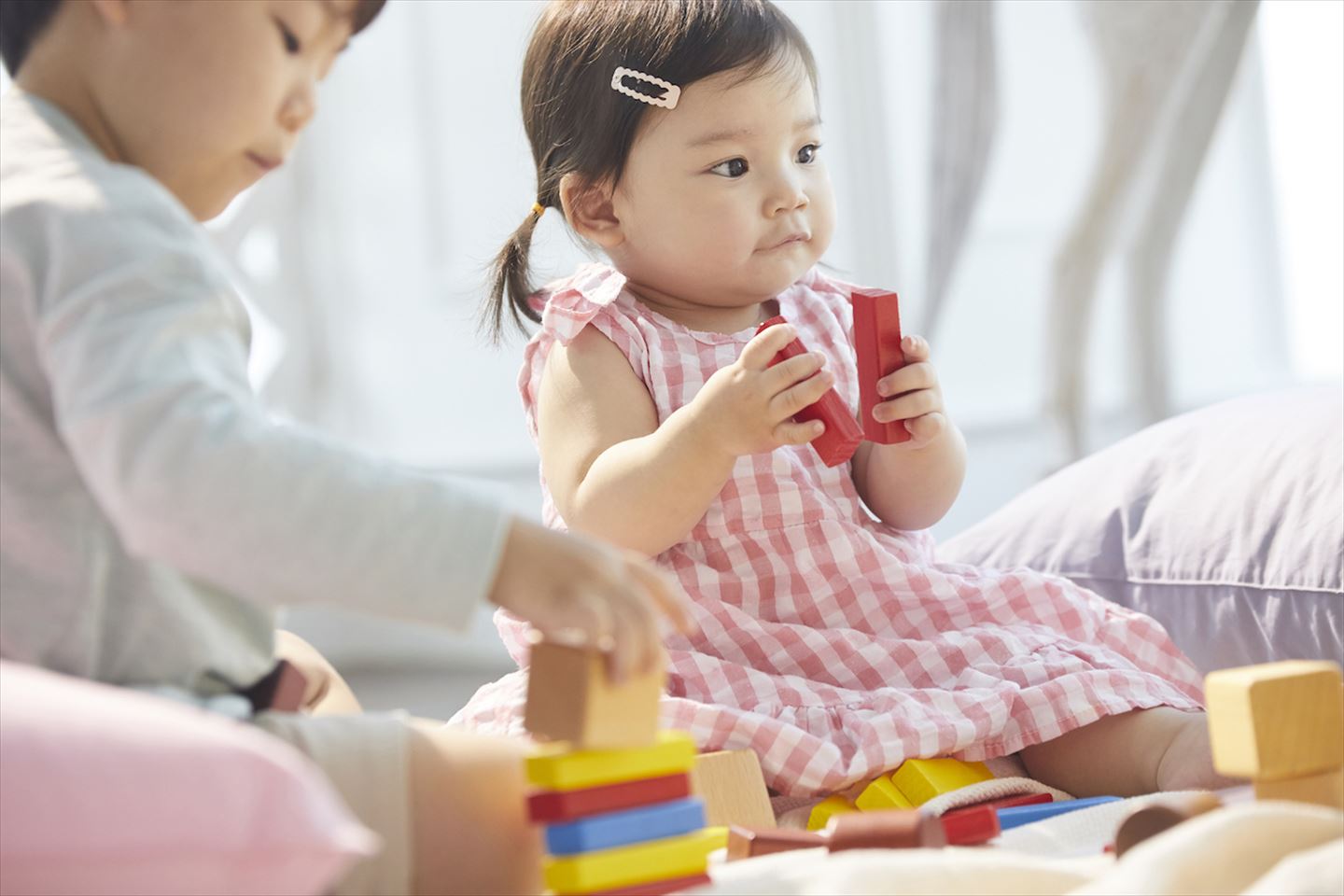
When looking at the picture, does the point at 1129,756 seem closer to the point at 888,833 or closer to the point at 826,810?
the point at 826,810

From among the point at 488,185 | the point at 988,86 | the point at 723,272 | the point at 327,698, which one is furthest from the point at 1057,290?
the point at 327,698

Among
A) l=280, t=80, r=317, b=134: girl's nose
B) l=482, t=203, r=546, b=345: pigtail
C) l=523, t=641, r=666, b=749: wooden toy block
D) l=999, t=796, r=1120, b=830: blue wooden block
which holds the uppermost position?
l=280, t=80, r=317, b=134: girl's nose

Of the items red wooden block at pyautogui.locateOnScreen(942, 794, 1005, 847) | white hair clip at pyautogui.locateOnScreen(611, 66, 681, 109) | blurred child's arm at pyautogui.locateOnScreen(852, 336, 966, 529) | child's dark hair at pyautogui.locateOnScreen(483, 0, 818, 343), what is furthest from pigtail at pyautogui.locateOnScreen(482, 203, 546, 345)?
red wooden block at pyautogui.locateOnScreen(942, 794, 1005, 847)

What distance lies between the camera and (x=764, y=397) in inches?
37.0

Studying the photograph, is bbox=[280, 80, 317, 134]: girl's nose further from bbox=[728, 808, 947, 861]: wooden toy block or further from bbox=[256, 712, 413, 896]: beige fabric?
bbox=[728, 808, 947, 861]: wooden toy block

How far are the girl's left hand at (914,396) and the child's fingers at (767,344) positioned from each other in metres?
0.10

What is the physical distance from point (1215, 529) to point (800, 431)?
46 centimetres

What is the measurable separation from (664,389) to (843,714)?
280 mm

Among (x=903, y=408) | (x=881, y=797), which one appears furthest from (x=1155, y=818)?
(x=903, y=408)

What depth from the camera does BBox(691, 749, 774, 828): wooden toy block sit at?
2.92 ft

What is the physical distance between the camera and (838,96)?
2.37 meters

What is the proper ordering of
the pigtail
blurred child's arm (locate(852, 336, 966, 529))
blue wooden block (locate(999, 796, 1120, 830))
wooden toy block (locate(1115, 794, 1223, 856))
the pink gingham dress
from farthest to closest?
the pigtail < blurred child's arm (locate(852, 336, 966, 529)) < the pink gingham dress < blue wooden block (locate(999, 796, 1120, 830)) < wooden toy block (locate(1115, 794, 1223, 856))

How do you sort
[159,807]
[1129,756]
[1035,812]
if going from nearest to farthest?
[159,807] → [1035,812] → [1129,756]

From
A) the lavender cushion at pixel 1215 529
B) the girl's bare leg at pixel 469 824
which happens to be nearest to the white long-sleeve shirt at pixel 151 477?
the girl's bare leg at pixel 469 824
